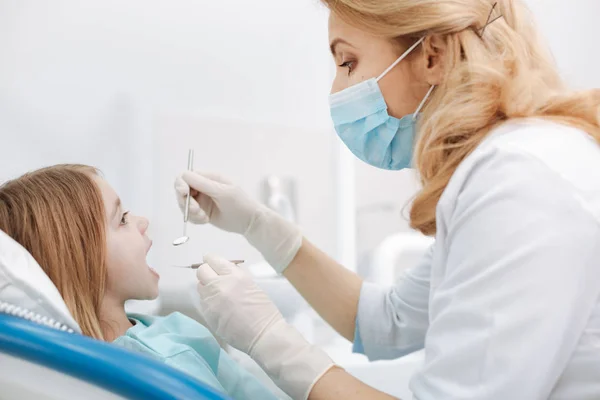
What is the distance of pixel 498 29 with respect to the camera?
1196 mm

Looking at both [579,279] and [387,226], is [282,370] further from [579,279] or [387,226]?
[387,226]

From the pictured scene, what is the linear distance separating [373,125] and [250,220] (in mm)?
443

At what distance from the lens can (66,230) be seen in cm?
131

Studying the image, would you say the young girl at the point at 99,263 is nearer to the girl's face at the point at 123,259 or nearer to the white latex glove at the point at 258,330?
the girl's face at the point at 123,259

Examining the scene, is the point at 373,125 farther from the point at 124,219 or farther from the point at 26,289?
the point at 26,289

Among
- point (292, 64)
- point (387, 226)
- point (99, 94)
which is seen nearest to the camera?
point (99, 94)

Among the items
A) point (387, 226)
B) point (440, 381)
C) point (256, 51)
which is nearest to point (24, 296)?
point (440, 381)

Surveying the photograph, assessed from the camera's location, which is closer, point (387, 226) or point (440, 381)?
point (440, 381)

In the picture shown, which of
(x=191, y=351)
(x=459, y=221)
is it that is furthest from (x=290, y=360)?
(x=459, y=221)

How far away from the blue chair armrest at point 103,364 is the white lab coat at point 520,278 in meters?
0.34

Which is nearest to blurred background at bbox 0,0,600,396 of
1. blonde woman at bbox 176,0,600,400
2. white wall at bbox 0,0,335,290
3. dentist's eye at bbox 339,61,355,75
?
white wall at bbox 0,0,335,290

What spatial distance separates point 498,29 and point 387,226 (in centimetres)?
196

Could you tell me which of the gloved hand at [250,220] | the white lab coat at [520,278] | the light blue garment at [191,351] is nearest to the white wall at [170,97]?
the gloved hand at [250,220]

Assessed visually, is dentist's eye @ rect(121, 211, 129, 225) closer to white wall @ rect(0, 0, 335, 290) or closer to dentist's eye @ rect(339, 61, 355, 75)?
dentist's eye @ rect(339, 61, 355, 75)
